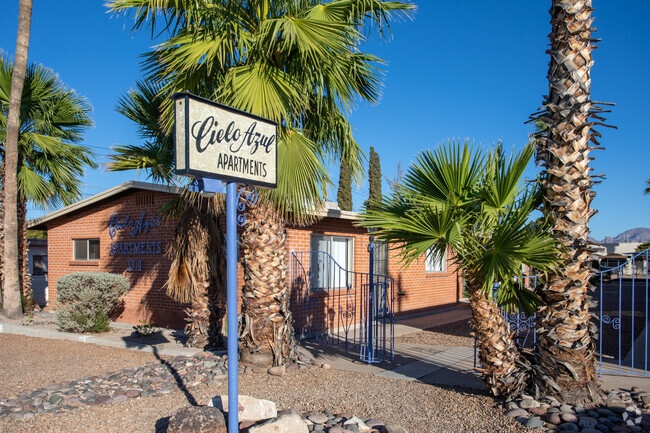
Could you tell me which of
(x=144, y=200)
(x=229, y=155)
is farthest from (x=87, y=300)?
(x=229, y=155)

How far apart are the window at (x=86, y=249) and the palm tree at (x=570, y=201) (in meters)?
12.7

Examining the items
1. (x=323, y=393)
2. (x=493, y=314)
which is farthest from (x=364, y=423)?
(x=493, y=314)

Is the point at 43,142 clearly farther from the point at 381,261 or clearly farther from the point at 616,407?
the point at 616,407

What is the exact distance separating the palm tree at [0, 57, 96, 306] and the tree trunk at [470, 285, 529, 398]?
12.9 metres

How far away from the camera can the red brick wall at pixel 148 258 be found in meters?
12.0

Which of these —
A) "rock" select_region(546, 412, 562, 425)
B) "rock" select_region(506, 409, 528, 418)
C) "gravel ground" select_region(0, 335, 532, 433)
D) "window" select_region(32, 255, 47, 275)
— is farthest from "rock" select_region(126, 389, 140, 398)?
"window" select_region(32, 255, 47, 275)

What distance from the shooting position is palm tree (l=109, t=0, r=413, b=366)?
23.0 feet

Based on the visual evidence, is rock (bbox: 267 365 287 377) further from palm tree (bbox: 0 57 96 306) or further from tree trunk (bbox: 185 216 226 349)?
palm tree (bbox: 0 57 96 306)

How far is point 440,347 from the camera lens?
10023mm

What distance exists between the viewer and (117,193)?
43.4 feet

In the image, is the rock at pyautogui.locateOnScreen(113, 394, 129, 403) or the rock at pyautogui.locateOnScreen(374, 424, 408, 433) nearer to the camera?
the rock at pyautogui.locateOnScreen(374, 424, 408, 433)

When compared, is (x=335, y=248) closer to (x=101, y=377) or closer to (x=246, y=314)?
(x=246, y=314)

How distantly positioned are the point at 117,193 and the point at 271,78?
7.72 meters

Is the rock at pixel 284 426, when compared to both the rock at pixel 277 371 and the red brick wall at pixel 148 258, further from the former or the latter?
the red brick wall at pixel 148 258
